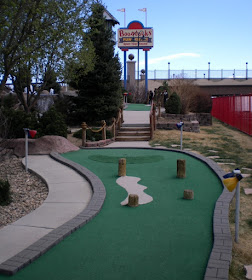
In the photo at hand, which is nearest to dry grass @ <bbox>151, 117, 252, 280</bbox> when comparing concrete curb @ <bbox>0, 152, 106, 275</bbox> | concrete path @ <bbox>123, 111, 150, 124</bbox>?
concrete curb @ <bbox>0, 152, 106, 275</bbox>

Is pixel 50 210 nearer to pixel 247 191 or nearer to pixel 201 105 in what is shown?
pixel 247 191

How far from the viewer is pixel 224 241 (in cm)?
543

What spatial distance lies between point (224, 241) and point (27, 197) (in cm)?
464

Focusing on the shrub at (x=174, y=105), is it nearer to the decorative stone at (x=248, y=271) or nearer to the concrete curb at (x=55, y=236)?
the concrete curb at (x=55, y=236)

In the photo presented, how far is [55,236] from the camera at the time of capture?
5.69 m

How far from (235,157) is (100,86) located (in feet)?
38.8

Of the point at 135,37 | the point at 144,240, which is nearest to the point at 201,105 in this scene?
the point at 135,37

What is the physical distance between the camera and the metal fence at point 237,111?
70.2 ft

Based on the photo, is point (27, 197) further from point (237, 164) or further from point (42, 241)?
point (237, 164)

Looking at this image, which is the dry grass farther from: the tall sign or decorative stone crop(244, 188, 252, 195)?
the tall sign

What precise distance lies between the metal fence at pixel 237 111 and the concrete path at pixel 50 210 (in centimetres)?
1300

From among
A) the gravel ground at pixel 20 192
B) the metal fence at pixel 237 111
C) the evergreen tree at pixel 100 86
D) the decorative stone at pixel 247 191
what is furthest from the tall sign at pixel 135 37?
the decorative stone at pixel 247 191

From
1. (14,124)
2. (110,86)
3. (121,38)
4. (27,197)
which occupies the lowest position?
(27,197)

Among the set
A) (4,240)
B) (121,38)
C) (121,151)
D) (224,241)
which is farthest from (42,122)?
(121,38)
